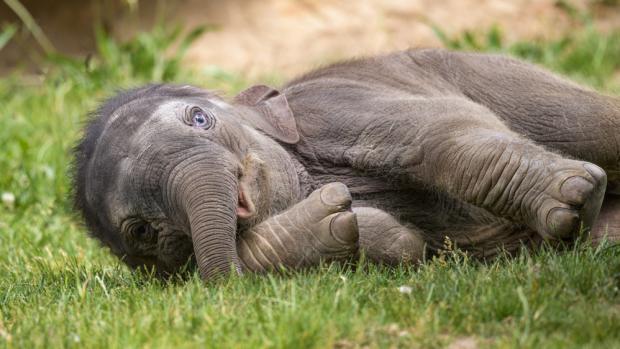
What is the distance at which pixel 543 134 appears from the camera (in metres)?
7.32

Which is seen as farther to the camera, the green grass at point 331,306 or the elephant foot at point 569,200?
the elephant foot at point 569,200

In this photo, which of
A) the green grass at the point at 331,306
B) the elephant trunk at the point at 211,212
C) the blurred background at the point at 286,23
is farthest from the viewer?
the blurred background at the point at 286,23

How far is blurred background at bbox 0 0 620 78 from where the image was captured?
15062 millimetres

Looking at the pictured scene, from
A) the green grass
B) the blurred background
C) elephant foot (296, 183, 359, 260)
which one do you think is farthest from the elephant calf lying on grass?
the blurred background

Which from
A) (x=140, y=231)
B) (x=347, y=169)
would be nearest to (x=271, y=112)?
(x=347, y=169)

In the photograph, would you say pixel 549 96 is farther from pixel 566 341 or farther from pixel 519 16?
pixel 519 16

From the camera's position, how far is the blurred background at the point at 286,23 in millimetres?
15062

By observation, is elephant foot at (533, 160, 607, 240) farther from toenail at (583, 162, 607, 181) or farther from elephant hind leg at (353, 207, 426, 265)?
elephant hind leg at (353, 207, 426, 265)

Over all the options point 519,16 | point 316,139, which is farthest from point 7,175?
point 519,16

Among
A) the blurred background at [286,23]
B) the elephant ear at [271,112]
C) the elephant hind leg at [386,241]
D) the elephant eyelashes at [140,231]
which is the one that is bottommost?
the blurred background at [286,23]

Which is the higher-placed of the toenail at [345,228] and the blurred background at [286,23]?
the toenail at [345,228]

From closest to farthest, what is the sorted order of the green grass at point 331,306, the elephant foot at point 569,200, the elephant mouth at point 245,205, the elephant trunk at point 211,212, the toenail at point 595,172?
the green grass at point 331,306
the elephant trunk at point 211,212
the elephant foot at point 569,200
the toenail at point 595,172
the elephant mouth at point 245,205

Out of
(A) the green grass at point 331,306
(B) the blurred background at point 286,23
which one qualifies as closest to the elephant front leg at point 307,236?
(A) the green grass at point 331,306

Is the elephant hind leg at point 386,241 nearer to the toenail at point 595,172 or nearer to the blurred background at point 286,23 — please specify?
the toenail at point 595,172
